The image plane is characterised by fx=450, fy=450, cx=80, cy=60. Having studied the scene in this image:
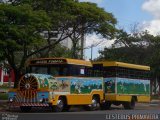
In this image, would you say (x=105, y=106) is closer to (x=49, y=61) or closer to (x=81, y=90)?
(x=81, y=90)

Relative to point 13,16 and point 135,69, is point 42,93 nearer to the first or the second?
point 13,16

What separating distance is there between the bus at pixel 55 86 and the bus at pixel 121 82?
150 centimetres

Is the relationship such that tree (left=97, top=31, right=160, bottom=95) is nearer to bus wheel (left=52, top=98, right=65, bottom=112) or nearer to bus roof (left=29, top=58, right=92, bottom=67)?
bus roof (left=29, top=58, right=92, bottom=67)

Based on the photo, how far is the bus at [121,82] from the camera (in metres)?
30.3

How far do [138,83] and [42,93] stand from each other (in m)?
10.9

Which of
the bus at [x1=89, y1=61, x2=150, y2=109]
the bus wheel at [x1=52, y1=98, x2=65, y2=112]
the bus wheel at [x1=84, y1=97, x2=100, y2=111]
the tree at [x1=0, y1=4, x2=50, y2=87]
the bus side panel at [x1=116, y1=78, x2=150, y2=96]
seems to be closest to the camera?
the bus wheel at [x1=52, y1=98, x2=65, y2=112]

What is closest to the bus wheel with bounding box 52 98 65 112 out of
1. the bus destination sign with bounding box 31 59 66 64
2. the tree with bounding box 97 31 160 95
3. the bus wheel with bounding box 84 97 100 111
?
the bus destination sign with bounding box 31 59 66 64

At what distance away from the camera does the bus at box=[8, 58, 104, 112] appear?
965 inches

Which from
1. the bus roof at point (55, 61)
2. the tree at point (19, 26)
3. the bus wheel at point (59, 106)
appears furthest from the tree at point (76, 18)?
the bus wheel at point (59, 106)

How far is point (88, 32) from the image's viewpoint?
35500 millimetres

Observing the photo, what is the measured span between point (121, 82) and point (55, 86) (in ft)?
24.1

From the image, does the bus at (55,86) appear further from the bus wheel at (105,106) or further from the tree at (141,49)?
the tree at (141,49)

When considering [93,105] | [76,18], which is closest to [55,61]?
[93,105]

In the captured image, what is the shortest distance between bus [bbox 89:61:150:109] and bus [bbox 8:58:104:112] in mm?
1497
